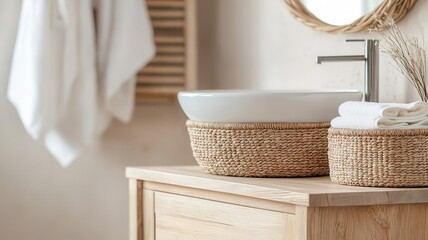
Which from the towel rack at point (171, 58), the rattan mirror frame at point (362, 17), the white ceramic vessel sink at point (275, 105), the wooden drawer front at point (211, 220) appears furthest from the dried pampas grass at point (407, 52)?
the towel rack at point (171, 58)

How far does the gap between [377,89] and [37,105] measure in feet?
3.61

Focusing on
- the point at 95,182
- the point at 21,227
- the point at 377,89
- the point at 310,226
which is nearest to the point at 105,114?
the point at 95,182

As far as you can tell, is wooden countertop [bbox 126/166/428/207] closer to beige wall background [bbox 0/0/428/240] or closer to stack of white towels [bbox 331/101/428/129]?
stack of white towels [bbox 331/101/428/129]

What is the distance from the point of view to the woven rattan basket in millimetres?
1756

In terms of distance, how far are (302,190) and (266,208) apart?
0.41 feet

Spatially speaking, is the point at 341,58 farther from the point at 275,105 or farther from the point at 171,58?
the point at 171,58

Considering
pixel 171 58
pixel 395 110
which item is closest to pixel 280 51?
pixel 171 58

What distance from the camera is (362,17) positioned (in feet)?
7.32

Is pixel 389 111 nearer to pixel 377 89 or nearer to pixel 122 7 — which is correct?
pixel 377 89

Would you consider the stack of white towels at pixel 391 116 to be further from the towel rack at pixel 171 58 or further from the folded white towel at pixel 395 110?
the towel rack at pixel 171 58

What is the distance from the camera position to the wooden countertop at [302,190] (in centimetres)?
170

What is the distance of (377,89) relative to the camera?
83.7 inches

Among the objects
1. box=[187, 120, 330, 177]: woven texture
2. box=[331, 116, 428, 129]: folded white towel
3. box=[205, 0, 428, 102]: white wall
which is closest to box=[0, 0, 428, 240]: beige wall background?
box=[205, 0, 428, 102]: white wall

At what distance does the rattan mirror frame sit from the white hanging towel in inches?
23.1
